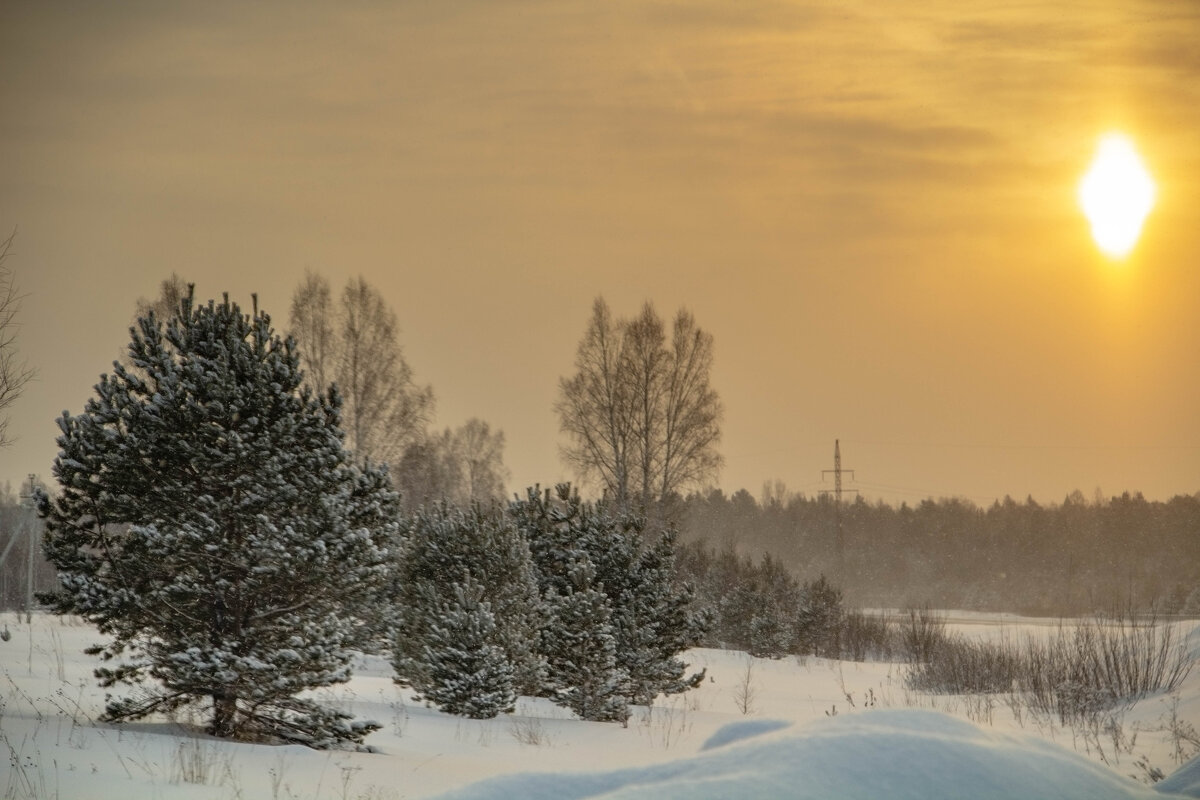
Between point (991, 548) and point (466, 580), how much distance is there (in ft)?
253

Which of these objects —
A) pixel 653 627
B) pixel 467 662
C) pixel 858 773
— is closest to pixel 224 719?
pixel 467 662

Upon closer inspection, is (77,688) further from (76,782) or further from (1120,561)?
(1120,561)

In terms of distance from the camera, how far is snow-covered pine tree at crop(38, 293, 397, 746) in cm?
934

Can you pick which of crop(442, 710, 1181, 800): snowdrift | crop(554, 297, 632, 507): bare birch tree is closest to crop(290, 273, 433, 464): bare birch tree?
crop(554, 297, 632, 507): bare birch tree

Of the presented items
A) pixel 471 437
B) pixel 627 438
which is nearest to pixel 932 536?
pixel 471 437

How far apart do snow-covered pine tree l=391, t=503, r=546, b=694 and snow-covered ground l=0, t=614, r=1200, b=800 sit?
0.70m

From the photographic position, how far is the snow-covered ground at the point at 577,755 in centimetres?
452

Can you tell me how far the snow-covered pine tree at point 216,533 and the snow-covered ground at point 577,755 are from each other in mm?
602

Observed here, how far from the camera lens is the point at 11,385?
15.1 m

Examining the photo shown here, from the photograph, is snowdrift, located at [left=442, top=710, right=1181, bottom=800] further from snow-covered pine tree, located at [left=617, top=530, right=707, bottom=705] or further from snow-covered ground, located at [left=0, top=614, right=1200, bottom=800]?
snow-covered pine tree, located at [left=617, top=530, right=707, bottom=705]

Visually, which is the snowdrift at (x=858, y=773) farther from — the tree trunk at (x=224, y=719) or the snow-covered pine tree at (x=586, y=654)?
the snow-covered pine tree at (x=586, y=654)

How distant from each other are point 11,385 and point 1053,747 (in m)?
14.8

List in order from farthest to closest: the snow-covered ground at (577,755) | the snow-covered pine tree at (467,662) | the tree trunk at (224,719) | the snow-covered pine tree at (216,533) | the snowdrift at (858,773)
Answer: the snow-covered pine tree at (467,662)
the tree trunk at (224,719)
the snow-covered pine tree at (216,533)
the snow-covered ground at (577,755)
the snowdrift at (858,773)

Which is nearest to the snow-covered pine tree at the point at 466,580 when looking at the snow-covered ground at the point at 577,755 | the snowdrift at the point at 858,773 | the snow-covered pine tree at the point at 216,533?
the snow-covered ground at the point at 577,755
